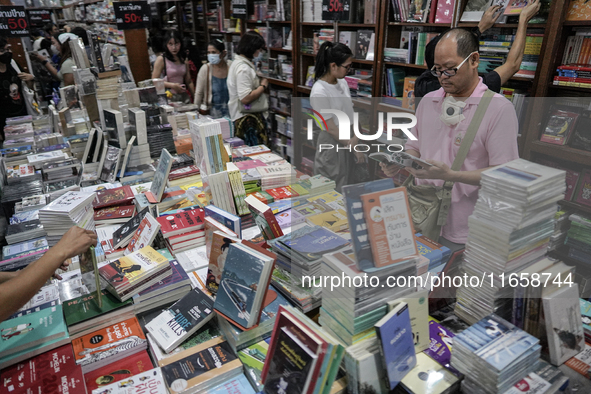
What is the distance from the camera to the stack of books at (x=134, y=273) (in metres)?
1.61

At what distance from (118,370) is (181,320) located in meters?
0.27

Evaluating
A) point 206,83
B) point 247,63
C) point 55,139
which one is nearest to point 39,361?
point 55,139

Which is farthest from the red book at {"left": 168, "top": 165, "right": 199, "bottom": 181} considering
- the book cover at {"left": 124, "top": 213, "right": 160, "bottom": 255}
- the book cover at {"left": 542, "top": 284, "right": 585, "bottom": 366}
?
the book cover at {"left": 542, "top": 284, "right": 585, "bottom": 366}

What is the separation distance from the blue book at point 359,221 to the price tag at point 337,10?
3.35 m

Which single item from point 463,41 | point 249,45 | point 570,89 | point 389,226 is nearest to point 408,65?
point 570,89

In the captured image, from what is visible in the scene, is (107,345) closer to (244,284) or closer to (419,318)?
(244,284)

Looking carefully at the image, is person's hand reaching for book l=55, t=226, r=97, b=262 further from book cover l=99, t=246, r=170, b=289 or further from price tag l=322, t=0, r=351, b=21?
price tag l=322, t=0, r=351, b=21

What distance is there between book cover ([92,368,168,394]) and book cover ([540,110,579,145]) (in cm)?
302

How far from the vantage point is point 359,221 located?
1131 mm

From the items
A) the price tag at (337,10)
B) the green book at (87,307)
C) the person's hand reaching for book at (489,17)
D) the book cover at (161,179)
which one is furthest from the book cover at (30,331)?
the price tag at (337,10)

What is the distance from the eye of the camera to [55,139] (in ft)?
12.8

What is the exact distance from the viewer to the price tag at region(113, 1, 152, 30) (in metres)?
4.54

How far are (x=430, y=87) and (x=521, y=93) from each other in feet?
3.48

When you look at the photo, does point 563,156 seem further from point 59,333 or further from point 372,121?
point 59,333
